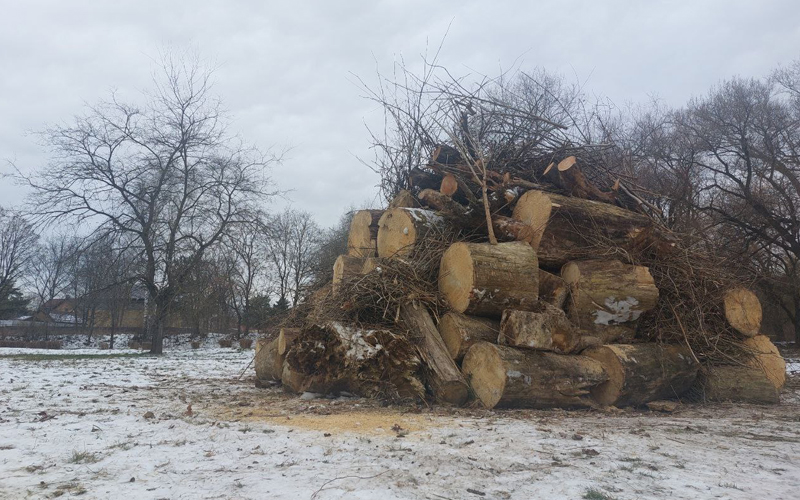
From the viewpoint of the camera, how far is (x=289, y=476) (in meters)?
2.83

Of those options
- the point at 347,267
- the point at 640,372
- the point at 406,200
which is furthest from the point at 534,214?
the point at 347,267

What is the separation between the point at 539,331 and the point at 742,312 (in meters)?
3.23

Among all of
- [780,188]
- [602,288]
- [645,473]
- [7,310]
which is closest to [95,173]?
[602,288]

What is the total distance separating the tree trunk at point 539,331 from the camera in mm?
5070

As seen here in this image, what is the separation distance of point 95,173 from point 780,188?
828 inches

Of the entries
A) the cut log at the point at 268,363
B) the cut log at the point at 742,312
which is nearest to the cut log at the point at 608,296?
the cut log at the point at 742,312

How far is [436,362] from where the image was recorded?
5.23 meters

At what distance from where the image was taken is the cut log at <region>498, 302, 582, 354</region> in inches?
200

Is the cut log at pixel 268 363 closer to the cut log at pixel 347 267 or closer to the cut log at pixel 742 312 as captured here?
the cut log at pixel 347 267

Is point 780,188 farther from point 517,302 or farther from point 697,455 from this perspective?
point 697,455

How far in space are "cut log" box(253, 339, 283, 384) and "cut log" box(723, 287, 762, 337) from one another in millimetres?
5724

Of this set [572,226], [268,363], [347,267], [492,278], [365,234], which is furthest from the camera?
[365,234]

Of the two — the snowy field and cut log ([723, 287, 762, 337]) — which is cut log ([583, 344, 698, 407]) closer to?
the snowy field

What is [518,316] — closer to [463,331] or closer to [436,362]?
[463,331]
